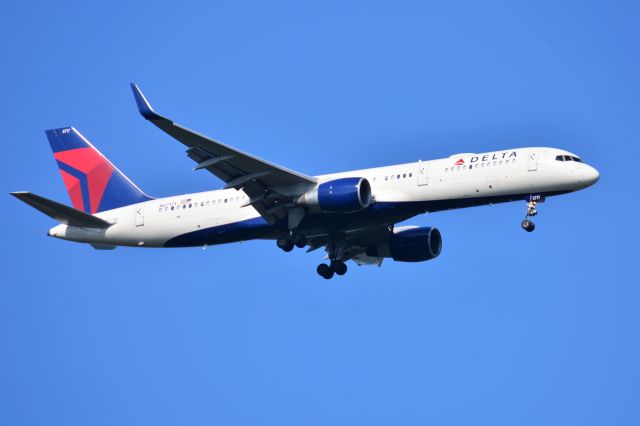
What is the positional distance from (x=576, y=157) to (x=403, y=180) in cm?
755

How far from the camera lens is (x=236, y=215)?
55.8 m

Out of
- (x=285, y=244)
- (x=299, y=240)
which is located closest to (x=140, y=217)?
(x=285, y=244)

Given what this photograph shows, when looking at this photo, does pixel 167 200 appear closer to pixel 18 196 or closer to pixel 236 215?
pixel 236 215

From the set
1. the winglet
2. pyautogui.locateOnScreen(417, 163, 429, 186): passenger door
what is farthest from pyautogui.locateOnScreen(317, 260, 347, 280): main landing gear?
the winglet

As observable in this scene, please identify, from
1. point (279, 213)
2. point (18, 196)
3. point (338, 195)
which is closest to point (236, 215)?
point (279, 213)

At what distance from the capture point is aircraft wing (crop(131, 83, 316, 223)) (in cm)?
5053

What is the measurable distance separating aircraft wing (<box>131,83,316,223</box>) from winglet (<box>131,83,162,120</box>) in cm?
154

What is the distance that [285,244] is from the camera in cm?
5497

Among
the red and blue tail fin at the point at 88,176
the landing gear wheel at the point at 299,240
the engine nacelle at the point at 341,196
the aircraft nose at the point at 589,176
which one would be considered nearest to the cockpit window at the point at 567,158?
the aircraft nose at the point at 589,176

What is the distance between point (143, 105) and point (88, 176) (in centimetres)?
1512

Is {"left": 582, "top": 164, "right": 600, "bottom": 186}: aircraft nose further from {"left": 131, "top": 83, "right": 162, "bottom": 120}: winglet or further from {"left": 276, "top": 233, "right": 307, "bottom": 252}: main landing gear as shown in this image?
{"left": 131, "top": 83, "right": 162, "bottom": 120}: winglet

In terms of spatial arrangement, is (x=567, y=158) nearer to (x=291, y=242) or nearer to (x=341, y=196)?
(x=341, y=196)

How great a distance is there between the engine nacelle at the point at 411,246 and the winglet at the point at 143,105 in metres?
16.2

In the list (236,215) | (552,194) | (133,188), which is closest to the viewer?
(552,194)
